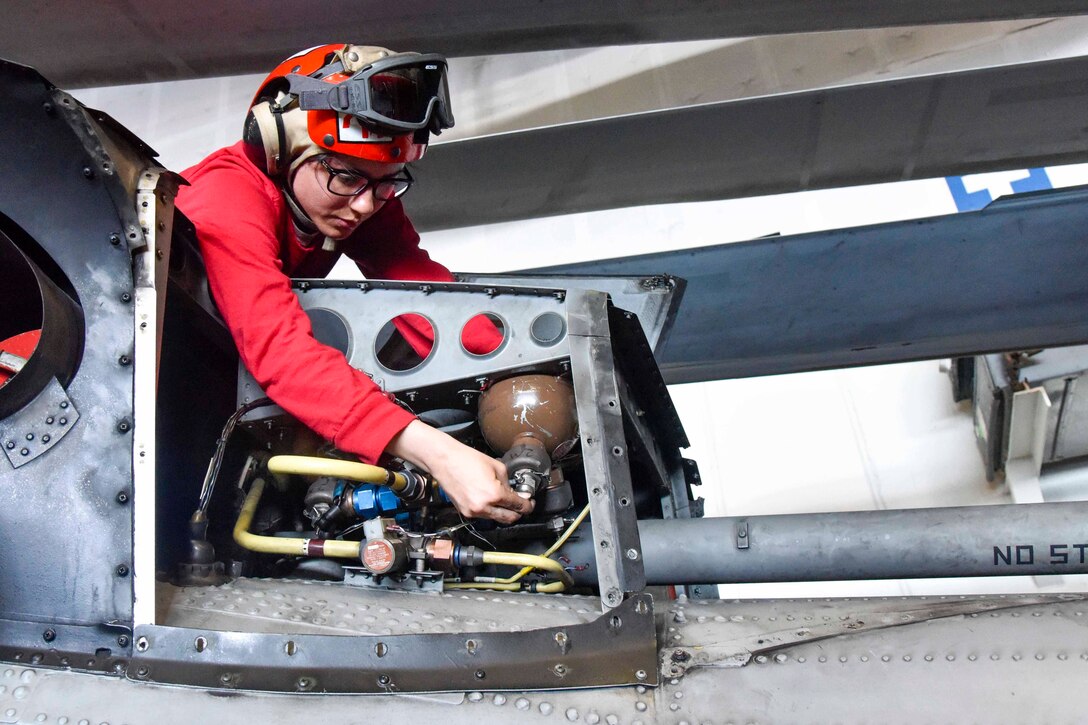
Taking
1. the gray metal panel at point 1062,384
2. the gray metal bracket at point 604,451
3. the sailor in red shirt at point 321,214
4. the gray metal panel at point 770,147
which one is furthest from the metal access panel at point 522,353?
the gray metal panel at point 1062,384

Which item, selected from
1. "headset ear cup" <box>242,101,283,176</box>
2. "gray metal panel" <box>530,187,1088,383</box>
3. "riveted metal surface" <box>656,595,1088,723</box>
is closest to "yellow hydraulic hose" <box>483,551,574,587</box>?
"riveted metal surface" <box>656,595,1088,723</box>

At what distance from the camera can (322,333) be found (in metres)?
2.23

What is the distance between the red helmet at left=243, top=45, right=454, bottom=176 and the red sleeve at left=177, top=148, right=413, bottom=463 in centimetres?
15

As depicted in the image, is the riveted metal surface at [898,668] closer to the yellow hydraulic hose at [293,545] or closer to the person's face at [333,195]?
the yellow hydraulic hose at [293,545]

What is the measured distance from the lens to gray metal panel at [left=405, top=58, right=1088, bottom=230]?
11.7 feet

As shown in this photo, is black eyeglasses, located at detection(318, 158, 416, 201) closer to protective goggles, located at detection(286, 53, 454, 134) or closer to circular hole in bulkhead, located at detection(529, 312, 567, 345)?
protective goggles, located at detection(286, 53, 454, 134)

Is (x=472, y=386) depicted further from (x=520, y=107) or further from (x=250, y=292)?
(x=520, y=107)

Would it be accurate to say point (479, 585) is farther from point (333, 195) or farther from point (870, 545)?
point (333, 195)

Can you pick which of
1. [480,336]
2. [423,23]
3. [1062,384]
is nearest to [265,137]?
[480,336]

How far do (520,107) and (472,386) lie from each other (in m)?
3.04

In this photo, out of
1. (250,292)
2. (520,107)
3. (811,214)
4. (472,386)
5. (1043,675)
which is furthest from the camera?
(811,214)

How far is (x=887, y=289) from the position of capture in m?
3.12

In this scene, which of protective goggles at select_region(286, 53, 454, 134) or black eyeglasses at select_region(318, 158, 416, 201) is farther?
black eyeglasses at select_region(318, 158, 416, 201)

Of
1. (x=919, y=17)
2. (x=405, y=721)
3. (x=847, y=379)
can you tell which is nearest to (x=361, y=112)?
(x=405, y=721)
